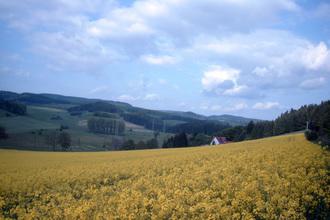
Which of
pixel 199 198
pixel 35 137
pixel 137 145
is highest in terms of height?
pixel 199 198

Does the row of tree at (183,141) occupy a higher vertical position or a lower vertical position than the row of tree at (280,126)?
lower

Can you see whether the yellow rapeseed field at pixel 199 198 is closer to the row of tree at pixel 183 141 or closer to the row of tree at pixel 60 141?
the row of tree at pixel 60 141

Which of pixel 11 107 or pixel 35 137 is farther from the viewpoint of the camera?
pixel 11 107

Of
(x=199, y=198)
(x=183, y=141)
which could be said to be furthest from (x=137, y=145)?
(x=199, y=198)

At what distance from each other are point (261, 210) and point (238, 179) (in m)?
4.24

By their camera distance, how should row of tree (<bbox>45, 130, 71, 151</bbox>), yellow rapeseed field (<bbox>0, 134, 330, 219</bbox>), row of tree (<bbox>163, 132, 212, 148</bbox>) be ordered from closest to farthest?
yellow rapeseed field (<bbox>0, 134, 330, 219</bbox>), row of tree (<bbox>45, 130, 71, 151</bbox>), row of tree (<bbox>163, 132, 212, 148</bbox>)

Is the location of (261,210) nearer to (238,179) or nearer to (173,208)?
(173,208)

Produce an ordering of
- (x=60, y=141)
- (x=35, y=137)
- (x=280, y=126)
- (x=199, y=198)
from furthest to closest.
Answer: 1. (x=35, y=137)
2. (x=280, y=126)
3. (x=60, y=141)
4. (x=199, y=198)

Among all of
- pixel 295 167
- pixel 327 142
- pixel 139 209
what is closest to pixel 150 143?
pixel 327 142

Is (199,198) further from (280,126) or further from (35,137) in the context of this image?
(35,137)

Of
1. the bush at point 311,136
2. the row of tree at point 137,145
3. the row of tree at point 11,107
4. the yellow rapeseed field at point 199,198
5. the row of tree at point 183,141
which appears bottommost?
the row of tree at point 137,145

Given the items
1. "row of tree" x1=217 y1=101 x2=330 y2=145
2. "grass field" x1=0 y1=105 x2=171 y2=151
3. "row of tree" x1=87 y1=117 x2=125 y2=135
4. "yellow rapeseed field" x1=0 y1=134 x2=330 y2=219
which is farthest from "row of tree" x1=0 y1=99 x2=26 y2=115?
"yellow rapeseed field" x1=0 y1=134 x2=330 y2=219

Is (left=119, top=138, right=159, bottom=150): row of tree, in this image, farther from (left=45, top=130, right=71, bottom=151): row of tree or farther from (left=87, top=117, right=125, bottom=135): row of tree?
(left=87, top=117, right=125, bottom=135): row of tree

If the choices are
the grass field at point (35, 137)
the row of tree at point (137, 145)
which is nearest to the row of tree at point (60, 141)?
the grass field at point (35, 137)
